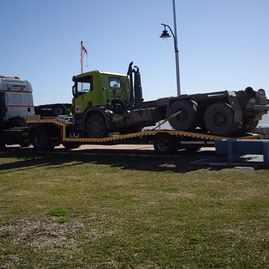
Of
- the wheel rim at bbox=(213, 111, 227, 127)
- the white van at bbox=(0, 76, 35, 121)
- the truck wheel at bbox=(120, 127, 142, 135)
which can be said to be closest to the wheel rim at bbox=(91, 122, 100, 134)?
the truck wheel at bbox=(120, 127, 142, 135)

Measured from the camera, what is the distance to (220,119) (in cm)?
1436

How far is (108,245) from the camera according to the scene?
533cm

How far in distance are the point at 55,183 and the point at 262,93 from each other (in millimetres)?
7511

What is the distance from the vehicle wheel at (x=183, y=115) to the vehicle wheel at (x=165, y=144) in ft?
1.62

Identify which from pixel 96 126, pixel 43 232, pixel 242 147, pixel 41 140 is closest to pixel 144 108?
pixel 96 126

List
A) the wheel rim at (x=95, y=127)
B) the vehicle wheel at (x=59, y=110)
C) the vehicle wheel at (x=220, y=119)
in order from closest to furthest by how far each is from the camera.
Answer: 1. the vehicle wheel at (x=220, y=119)
2. the wheel rim at (x=95, y=127)
3. the vehicle wheel at (x=59, y=110)

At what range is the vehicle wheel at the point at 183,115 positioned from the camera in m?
14.8

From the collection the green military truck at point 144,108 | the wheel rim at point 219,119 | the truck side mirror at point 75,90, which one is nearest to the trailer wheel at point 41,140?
the green military truck at point 144,108

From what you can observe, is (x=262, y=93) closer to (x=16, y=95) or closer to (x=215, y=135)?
(x=215, y=135)

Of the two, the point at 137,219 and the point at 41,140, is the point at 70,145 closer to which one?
the point at 41,140

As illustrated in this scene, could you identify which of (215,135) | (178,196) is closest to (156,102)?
(215,135)

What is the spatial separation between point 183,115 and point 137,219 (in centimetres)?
891

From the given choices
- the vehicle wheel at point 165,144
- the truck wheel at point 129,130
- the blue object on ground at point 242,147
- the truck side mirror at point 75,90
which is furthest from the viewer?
the truck side mirror at point 75,90

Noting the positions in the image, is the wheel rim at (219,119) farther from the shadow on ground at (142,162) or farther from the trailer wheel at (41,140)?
the trailer wheel at (41,140)
